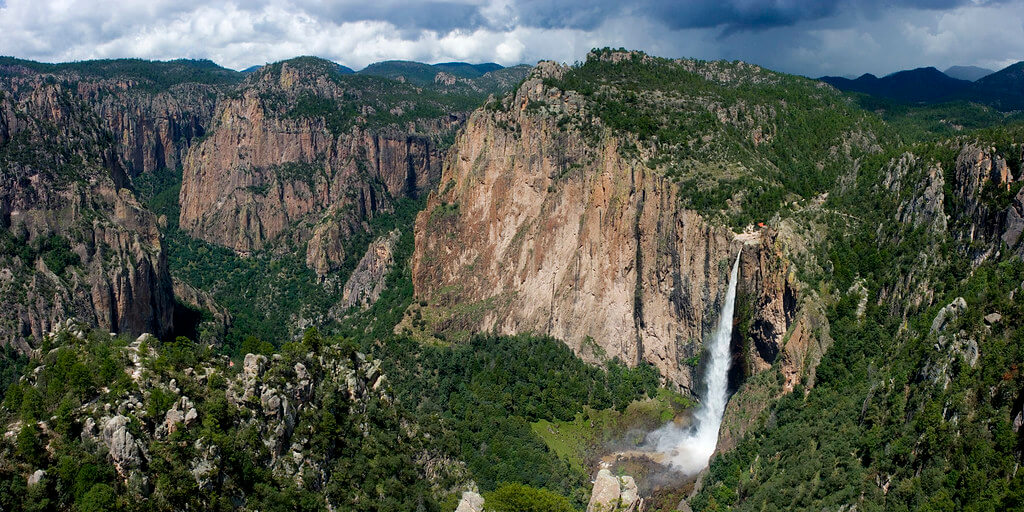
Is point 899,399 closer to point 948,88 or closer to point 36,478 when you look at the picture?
point 36,478

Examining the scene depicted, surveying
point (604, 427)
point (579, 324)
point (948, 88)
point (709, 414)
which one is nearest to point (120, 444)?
point (604, 427)

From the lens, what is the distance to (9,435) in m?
37.2

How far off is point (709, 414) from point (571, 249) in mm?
26513

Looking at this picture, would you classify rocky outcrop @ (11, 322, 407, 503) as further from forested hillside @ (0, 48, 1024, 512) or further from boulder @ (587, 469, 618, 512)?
boulder @ (587, 469, 618, 512)

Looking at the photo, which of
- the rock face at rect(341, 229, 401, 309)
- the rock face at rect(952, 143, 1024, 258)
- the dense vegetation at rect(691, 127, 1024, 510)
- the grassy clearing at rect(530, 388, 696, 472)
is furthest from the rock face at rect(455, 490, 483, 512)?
the rock face at rect(341, 229, 401, 309)

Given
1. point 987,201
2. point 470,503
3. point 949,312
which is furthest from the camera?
point 987,201

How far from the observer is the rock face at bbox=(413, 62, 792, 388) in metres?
78.1

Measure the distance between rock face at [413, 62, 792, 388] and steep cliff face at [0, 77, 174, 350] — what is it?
3694 centimetres

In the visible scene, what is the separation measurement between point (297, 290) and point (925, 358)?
393 feet

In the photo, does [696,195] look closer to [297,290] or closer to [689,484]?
[689,484]

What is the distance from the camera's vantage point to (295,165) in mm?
176875

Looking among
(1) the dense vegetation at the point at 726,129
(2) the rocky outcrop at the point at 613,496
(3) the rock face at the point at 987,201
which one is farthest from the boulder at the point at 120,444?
(1) the dense vegetation at the point at 726,129

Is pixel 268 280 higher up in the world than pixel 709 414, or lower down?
lower down

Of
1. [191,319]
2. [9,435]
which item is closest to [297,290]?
[191,319]
